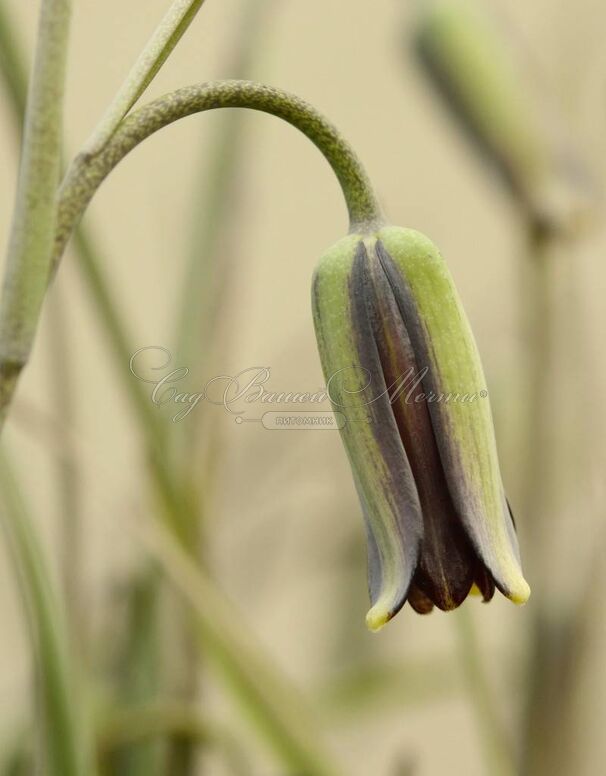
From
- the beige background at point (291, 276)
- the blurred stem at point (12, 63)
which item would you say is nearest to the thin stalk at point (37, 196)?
the blurred stem at point (12, 63)

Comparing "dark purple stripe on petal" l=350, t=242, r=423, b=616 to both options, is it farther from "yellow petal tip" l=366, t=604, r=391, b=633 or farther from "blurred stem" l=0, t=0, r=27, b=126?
"blurred stem" l=0, t=0, r=27, b=126

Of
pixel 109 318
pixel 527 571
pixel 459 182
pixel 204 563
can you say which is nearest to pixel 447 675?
pixel 527 571

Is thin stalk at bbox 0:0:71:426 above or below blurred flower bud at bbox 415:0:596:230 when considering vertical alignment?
below

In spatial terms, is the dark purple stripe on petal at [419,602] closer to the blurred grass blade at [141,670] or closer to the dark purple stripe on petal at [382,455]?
the dark purple stripe on petal at [382,455]

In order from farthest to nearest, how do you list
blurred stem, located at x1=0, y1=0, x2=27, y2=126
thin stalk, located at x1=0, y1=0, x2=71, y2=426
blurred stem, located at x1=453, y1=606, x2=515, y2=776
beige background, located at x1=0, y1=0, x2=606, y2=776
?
beige background, located at x1=0, y1=0, x2=606, y2=776 → blurred stem, located at x1=453, y1=606, x2=515, y2=776 → blurred stem, located at x1=0, y1=0, x2=27, y2=126 → thin stalk, located at x1=0, y1=0, x2=71, y2=426

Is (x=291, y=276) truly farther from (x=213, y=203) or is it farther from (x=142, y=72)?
(x=142, y=72)

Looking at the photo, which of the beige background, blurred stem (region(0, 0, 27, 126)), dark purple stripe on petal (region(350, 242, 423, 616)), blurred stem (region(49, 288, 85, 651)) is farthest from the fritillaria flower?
the beige background

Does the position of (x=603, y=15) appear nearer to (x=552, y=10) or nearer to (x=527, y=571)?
(x=527, y=571)

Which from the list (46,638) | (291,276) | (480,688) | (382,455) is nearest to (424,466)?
(382,455)
